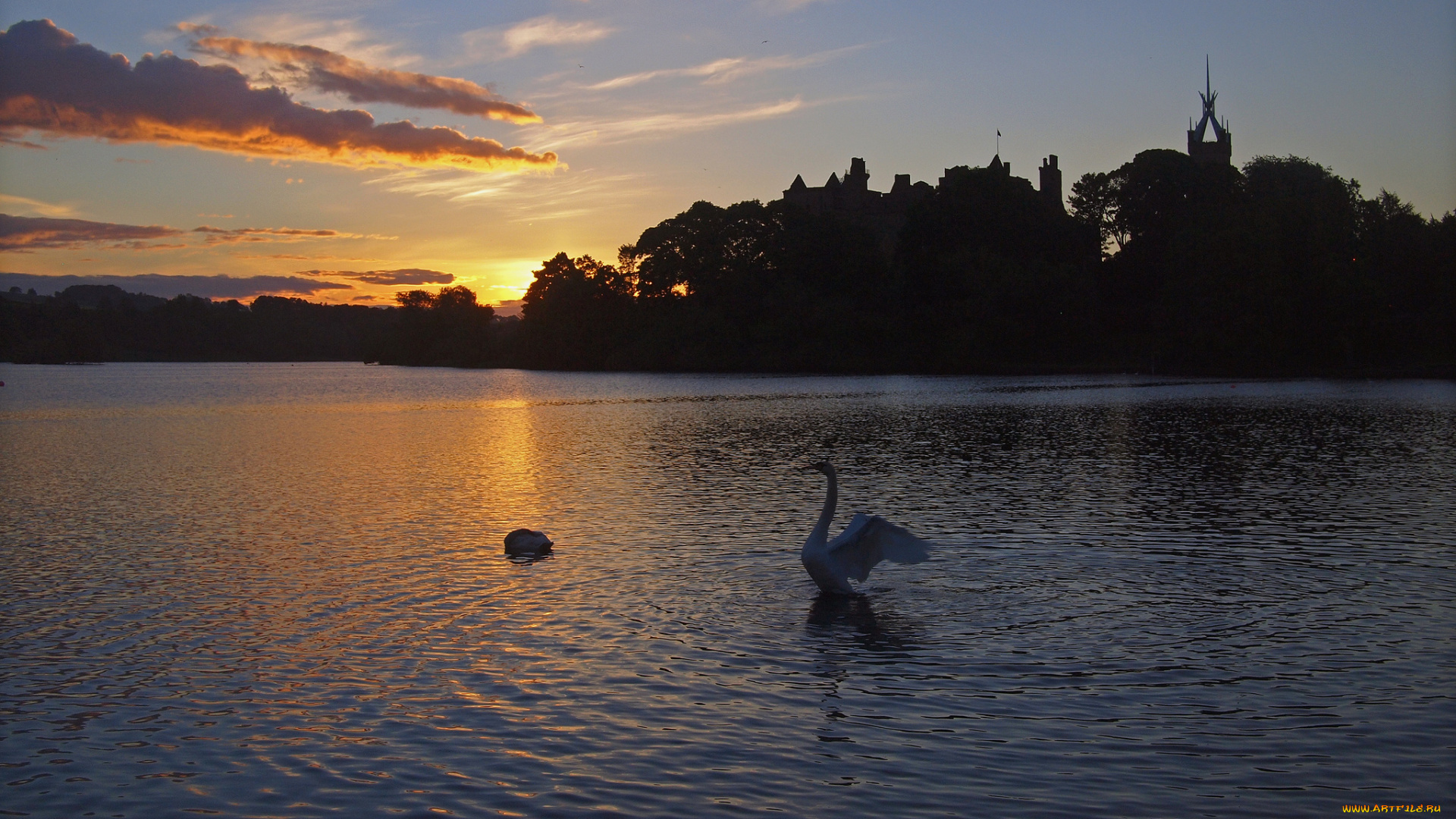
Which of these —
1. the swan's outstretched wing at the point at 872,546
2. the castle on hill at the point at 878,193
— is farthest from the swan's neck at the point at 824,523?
the castle on hill at the point at 878,193

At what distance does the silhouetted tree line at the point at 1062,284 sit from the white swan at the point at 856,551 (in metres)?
83.3

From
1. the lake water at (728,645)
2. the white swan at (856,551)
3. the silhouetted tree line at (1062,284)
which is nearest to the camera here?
the lake water at (728,645)

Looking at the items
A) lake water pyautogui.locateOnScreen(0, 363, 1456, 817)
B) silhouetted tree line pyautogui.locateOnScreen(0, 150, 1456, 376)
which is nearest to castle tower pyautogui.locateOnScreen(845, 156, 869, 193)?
silhouetted tree line pyautogui.locateOnScreen(0, 150, 1456, 376)

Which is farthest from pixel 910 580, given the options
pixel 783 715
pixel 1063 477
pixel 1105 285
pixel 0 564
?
pixel 1105 285

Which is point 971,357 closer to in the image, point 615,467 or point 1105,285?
point 1105,285

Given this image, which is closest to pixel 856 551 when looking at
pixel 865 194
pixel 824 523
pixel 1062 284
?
pixel 824 523

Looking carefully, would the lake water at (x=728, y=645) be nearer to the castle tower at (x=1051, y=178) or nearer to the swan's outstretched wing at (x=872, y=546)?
the swan's outstretched wing at (x=872, y=546)

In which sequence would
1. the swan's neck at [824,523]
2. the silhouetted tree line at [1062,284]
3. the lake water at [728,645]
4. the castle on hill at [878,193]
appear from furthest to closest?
the castle on hill at [878,193] → the silhouetted tree line at [1062,284] → the swan's neck at [824,523] → the lake water at [728,645]

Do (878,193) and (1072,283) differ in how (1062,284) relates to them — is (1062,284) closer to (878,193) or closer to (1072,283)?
(1072,283)

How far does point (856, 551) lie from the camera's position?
12219mm

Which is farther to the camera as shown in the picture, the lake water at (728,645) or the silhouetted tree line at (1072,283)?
the silhouetted tree line at (1072,283)

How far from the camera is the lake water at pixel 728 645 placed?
7238 mm

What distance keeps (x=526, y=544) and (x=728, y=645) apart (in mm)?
5571

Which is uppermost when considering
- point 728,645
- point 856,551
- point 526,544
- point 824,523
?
point 824,523
